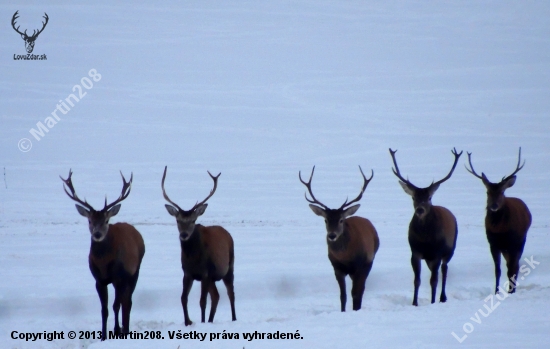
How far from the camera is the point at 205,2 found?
11056 cm

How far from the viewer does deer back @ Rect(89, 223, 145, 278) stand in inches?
380

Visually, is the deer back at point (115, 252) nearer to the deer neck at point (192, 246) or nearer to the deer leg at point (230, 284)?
the deer neck at point (192, 246)

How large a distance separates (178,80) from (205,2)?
38391mm

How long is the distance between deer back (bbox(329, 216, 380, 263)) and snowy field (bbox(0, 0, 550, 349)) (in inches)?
33.8

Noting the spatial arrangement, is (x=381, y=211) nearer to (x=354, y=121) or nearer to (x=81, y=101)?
(x=354, y=121)

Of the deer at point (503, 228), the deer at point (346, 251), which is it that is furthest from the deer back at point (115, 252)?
the deer at point (503, 228)

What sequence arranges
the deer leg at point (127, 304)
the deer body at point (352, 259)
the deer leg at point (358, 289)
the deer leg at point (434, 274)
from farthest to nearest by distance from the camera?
the deer leg at point (434, 274) < the deer body at point (352, 259) < the deer leg at point (358, 289) < the deer leg at point (127, 304)

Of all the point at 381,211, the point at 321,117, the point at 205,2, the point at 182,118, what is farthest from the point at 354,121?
the point at 205,2

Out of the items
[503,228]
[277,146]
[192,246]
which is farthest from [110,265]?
[277,146]

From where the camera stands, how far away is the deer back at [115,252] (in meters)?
9.66

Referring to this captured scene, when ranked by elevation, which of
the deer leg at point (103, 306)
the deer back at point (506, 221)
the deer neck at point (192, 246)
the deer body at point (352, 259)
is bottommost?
the deer leg at point (103, 306)

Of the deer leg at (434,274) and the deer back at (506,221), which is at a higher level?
the deer back at (506,221)

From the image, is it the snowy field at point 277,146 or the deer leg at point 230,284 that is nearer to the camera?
the deer leg at point 230,284

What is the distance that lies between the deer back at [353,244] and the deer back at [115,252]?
2701 millimetres
